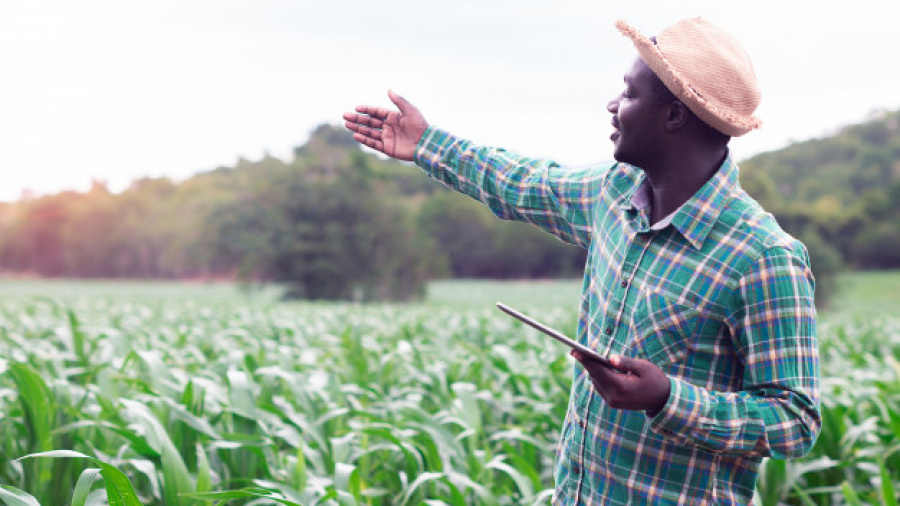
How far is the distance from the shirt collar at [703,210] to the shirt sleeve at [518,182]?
0.33 m

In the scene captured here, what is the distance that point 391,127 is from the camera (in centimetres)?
203

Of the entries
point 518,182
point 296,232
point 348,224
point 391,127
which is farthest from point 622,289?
point 348,224

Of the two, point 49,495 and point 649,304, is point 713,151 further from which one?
point 49,495

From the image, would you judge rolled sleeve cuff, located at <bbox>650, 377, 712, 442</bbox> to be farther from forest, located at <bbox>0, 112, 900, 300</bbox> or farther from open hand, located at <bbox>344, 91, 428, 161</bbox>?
forest, located at <bbox>0, 112, 900, 300</bbox>

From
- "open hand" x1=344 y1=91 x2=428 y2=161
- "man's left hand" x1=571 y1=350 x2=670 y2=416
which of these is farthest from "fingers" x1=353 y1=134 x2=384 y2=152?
"man's left hand" x1=571 y1=350 x2=670 y2=416

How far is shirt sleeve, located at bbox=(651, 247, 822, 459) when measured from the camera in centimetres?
134

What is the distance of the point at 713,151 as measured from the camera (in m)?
1.56

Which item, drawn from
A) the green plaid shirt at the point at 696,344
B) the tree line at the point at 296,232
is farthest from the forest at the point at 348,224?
the green plaid shirt at the point at 696,344

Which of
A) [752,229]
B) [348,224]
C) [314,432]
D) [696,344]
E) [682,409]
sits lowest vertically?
[314,432]

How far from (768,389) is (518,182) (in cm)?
77

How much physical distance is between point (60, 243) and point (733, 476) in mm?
69262

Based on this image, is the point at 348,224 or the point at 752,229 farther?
the point at 348,224

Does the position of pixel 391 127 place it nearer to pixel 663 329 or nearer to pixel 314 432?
pixel 663 329

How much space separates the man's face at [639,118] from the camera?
150cm
